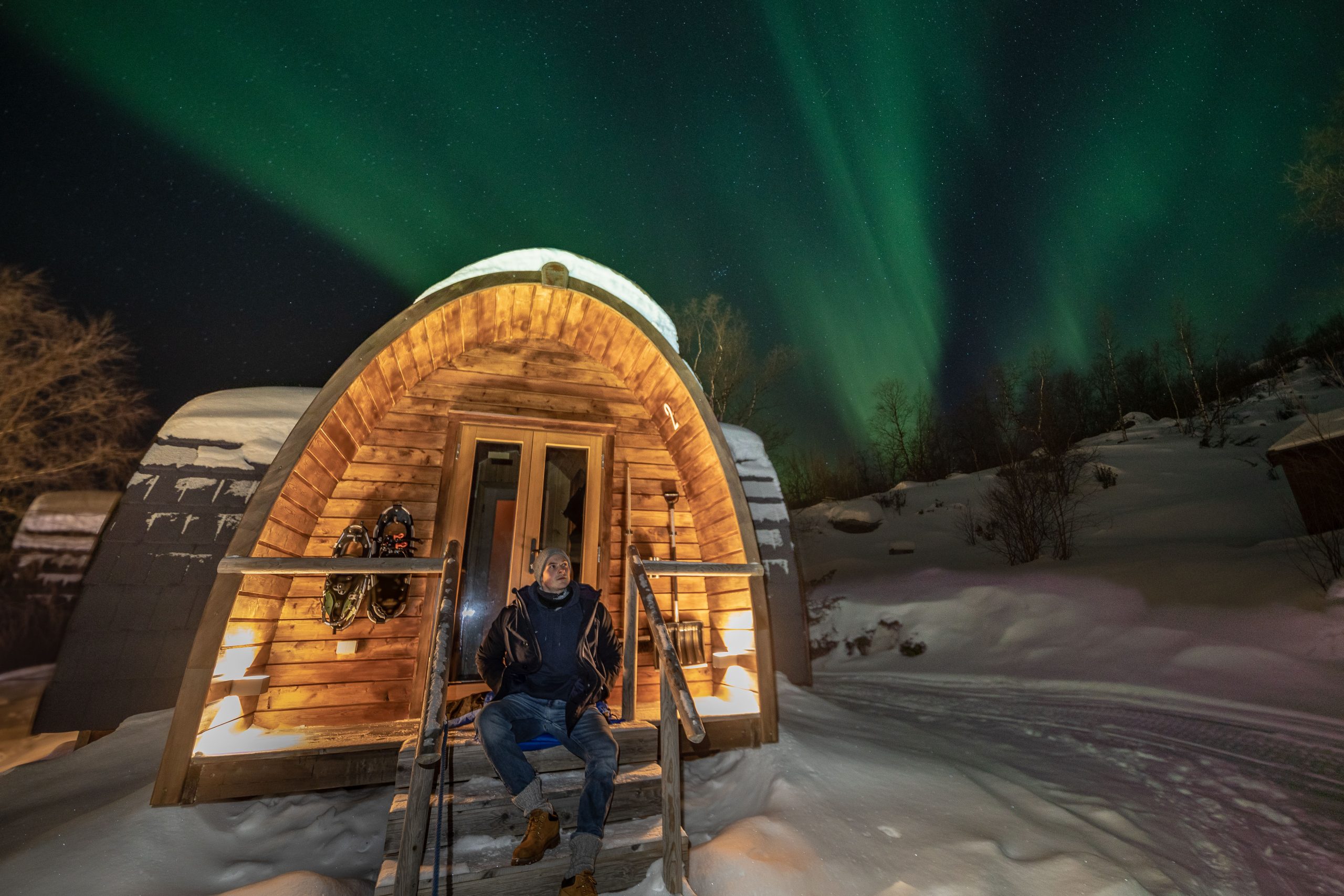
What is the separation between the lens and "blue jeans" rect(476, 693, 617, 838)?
2.62 m

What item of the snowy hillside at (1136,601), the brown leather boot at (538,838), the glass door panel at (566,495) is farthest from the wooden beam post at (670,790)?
the snowy hillside at (1136,601)

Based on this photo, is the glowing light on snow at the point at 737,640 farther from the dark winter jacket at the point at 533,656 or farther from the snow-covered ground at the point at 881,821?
the dark winter jacket at the point at 533,656

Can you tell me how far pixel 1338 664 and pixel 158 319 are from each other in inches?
1417

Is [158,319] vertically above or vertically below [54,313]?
above

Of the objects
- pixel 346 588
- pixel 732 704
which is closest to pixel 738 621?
pixel 732 704

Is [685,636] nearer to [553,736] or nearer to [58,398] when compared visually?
[553,736]

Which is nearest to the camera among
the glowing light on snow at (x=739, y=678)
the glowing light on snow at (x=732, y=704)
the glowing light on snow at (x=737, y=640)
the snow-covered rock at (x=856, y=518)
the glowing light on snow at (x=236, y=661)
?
the glowing light on snow at (x=236, y=661)

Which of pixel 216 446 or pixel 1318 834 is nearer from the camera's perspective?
pixel 1318 834

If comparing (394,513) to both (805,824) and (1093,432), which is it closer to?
(805,824)

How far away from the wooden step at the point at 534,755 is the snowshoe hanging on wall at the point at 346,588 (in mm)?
1856

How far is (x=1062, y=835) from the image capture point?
2.90m

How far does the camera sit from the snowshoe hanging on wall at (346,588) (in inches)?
168

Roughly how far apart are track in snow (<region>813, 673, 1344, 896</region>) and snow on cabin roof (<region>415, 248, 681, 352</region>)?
4.67 meters

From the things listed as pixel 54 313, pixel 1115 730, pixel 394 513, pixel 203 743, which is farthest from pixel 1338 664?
pixel 54 313
